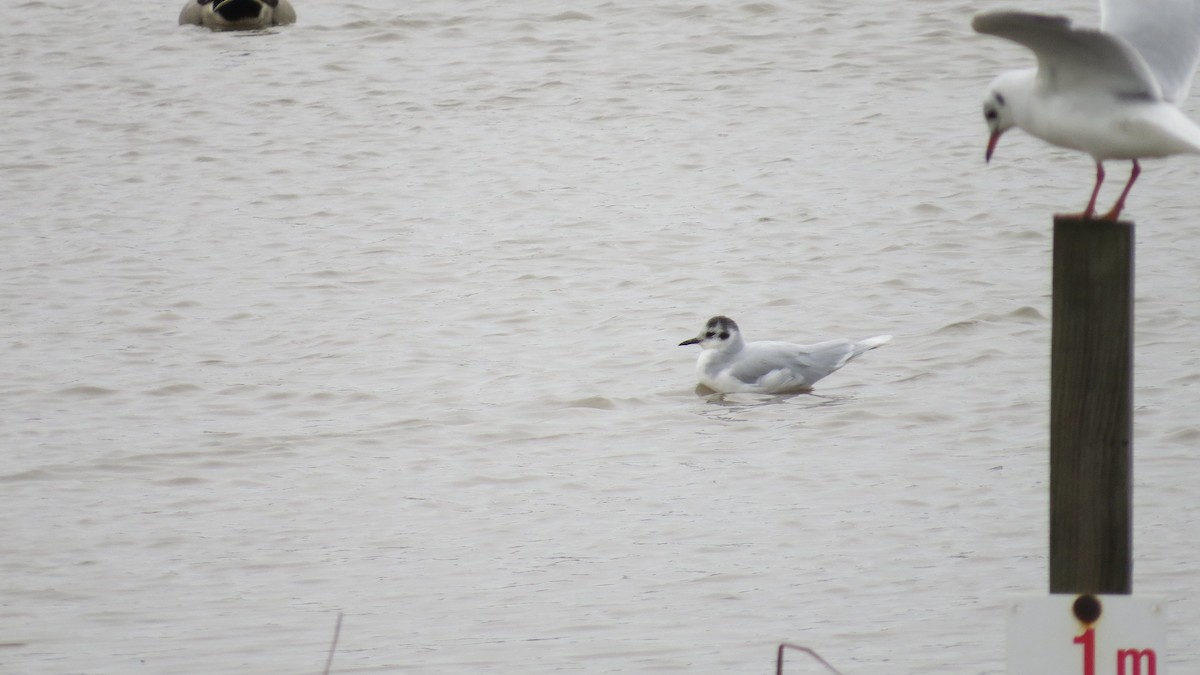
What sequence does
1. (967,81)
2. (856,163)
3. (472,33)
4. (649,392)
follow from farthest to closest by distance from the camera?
(472,33), (967,81), (856,163), (649,392)

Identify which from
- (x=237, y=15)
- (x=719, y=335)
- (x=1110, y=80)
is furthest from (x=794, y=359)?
(x=237, y=15)

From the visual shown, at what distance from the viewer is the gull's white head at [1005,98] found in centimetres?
372

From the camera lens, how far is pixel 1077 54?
135 inches

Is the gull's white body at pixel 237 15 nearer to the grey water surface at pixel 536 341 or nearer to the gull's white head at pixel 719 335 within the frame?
the grey water surface at pixel 536 341

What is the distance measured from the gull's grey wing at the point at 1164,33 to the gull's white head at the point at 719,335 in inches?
222

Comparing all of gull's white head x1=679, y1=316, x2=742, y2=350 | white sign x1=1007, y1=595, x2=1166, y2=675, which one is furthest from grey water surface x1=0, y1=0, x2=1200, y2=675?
white sign x1=1007, y1=595, x2=1166, y2=675

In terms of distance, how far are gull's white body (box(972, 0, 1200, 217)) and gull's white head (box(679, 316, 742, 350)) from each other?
560 cm

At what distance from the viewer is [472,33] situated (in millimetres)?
19438

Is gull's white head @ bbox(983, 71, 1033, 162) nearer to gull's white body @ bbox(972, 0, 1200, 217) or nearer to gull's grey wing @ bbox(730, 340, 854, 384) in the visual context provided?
gull's white body @ bbox(972, 0, 1200, 217)

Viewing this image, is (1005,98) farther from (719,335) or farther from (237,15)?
(237,15)

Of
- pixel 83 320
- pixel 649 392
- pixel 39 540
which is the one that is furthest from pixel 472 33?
pixel 39 540

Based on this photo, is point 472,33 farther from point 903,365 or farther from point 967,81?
point 903,365

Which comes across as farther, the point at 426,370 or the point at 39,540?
the point at 426,370

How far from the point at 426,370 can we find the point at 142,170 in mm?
6090
